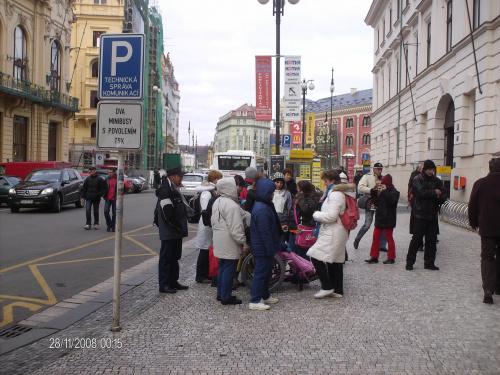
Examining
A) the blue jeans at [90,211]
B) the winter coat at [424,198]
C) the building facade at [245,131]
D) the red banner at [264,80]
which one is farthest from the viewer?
the building facade at [245,131]

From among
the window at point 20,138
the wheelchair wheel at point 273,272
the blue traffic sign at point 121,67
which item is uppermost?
the window at point 20,138

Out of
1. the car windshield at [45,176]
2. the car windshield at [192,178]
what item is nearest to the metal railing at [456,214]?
the car windshield at [192,178]

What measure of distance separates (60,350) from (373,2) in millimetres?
40902

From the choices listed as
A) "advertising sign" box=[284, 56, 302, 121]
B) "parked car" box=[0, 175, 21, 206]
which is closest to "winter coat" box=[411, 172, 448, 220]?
"advertising sign" box=[284, 56, 302, 121]

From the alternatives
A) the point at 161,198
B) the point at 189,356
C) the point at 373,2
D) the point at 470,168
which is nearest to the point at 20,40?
the point at 373,2

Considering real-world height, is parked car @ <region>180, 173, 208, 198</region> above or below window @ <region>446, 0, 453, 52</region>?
below

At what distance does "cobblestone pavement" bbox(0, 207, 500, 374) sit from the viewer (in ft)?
13.9

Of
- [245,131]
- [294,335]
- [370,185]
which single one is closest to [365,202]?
[370,185]

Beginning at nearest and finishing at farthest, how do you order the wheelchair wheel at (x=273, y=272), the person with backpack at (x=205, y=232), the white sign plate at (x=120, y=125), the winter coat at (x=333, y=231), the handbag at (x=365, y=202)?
1. the white sign plate at (x=120, y=125)
2. the winter coat at (x=333, y=231)
3. the wheelchair wheel at (x=273, y=272)
4. the person with backpack at (x=205, y=232)
5. the handbag at (x=365, y=202)

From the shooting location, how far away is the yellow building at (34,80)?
33125 mm

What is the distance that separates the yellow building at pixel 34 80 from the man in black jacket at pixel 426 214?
1176 inches

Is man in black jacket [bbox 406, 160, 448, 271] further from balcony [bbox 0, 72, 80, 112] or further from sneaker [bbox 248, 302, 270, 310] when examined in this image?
balcony [bbox 0, 72, 80, 112]

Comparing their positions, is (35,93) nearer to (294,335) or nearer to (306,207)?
(306,207)

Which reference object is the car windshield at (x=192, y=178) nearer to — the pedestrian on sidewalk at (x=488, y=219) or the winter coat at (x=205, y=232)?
the winter coat at (x=205, y=232)
